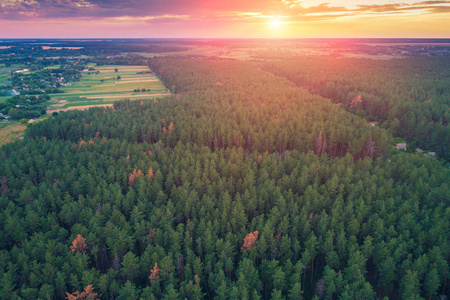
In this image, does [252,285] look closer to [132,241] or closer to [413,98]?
[132,241]

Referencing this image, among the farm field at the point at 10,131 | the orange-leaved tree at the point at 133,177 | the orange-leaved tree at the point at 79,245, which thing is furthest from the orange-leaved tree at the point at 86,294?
the farm field at the point at 10,131

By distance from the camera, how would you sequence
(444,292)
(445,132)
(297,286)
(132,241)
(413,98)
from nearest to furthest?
(297,286) < (444,292) < (132,241) < (445,132) < (413,98)

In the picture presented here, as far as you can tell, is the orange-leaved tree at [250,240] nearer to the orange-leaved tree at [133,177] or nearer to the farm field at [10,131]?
the orange-leaved tree at [133,177]

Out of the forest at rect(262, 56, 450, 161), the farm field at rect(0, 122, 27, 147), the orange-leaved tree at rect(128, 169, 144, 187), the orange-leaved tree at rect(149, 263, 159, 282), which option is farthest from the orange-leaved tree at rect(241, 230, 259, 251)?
the farm field at rect(0, 122, 27, 147)

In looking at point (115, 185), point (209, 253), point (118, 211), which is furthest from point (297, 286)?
point (115, 185)

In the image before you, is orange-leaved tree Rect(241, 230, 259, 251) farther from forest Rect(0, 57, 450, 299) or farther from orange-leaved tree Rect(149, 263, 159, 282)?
orange-leaved tree Rect(149, 263, 159, 282)

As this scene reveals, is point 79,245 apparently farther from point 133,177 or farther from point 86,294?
point 133,177
